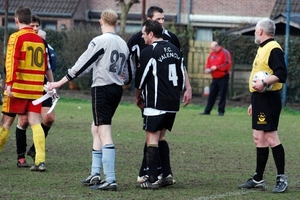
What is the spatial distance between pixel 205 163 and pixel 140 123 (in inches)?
262

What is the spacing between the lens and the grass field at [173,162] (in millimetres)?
8656

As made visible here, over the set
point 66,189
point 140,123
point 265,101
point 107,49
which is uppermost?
point 107,49

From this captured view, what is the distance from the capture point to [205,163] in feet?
37.1

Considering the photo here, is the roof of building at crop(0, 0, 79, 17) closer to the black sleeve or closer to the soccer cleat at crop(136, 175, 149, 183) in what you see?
the soccer cleat at crop(136, 175, 149, 183)

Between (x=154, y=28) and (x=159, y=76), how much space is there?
564 mm

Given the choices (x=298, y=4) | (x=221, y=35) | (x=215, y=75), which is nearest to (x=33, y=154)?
(x=215, y=75)

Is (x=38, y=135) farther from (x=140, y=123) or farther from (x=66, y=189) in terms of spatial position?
(x=140, y=123)

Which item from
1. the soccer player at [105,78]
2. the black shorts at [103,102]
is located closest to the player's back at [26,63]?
the soccer player at [105,78]

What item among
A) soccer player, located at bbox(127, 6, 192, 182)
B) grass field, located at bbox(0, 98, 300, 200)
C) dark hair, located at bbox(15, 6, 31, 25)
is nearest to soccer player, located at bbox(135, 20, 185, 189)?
soccer player, located at bbox(127, 6, 192, 182)

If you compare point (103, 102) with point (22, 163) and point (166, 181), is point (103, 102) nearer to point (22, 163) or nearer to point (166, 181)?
point (166, 181)

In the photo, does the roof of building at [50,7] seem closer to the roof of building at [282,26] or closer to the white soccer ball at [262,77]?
the roof of building at [282,26]

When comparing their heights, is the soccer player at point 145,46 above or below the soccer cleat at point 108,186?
above

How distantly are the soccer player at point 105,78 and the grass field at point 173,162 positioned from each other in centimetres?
31

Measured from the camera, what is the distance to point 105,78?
8.92m
